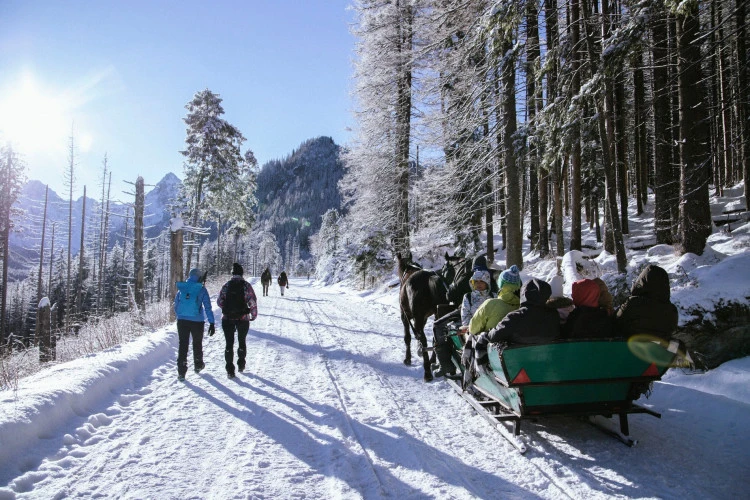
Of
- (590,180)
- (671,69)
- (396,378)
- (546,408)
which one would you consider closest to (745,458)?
(546,408)

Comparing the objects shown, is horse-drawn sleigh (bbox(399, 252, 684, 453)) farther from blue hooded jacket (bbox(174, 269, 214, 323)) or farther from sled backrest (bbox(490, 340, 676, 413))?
blue hooded jacket (bbox(174, 269, 214, 323))

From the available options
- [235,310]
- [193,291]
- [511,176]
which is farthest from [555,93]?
[193,291]

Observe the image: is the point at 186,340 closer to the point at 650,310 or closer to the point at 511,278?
the point at 511,278

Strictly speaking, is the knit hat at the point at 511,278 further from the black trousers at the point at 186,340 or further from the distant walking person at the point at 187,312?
the black trousers at the point at 186,340

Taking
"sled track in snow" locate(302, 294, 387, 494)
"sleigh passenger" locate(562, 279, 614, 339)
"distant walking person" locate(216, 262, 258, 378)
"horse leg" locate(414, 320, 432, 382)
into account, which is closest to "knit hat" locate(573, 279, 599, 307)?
"sleigh passenger" locate(562, 279, 614, 339)

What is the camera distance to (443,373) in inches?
240

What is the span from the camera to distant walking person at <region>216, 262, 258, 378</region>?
23.4 ft

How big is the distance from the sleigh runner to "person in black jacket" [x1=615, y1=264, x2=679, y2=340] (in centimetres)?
13

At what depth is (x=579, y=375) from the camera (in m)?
3.79

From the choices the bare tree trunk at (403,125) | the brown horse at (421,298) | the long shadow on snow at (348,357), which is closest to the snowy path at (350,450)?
the long shadow on snow at (348,357)

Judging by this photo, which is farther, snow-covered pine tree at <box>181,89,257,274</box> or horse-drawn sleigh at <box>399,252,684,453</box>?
snow-covered pine tree at <box>181,89,257,274</box>

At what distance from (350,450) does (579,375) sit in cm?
238

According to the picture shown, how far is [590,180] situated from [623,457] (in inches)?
933

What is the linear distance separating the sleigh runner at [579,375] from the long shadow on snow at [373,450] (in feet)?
2.44
